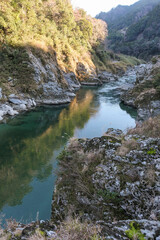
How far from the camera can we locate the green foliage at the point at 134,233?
297cm

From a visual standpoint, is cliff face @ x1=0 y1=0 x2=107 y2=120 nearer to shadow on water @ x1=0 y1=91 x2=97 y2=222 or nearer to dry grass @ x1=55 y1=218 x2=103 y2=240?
shadow on water @ x1=0 y1=91 x2=97 y2=222

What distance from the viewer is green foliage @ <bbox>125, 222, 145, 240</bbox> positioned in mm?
2967

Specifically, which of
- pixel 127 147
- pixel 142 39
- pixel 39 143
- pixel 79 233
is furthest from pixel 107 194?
pixel 142 39

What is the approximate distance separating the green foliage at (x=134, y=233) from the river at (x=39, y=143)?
3.23m

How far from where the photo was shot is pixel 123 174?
5500mm

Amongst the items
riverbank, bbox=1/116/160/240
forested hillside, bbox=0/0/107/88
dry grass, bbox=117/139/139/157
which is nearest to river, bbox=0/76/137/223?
riverbank, bbox=1/116/160/240

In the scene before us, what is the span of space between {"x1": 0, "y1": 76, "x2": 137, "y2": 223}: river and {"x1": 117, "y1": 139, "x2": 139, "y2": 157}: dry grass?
3670 millimetres

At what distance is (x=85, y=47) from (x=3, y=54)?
120ft

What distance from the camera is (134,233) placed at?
10.1 ft

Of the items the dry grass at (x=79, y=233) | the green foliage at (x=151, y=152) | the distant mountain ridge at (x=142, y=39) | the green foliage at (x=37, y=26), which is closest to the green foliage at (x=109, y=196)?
the green foliage at (x=151, y=152)

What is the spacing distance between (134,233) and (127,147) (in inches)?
142

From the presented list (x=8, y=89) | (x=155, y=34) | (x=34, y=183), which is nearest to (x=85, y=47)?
(x=8, y=89)

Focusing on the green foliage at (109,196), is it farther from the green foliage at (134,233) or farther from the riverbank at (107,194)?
the green foliage at (134,233)

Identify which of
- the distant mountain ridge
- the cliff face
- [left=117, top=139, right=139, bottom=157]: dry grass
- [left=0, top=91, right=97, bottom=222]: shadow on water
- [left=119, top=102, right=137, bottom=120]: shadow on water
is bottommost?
[left=119, top=102, right=137, bottom=120]: shadow on water
